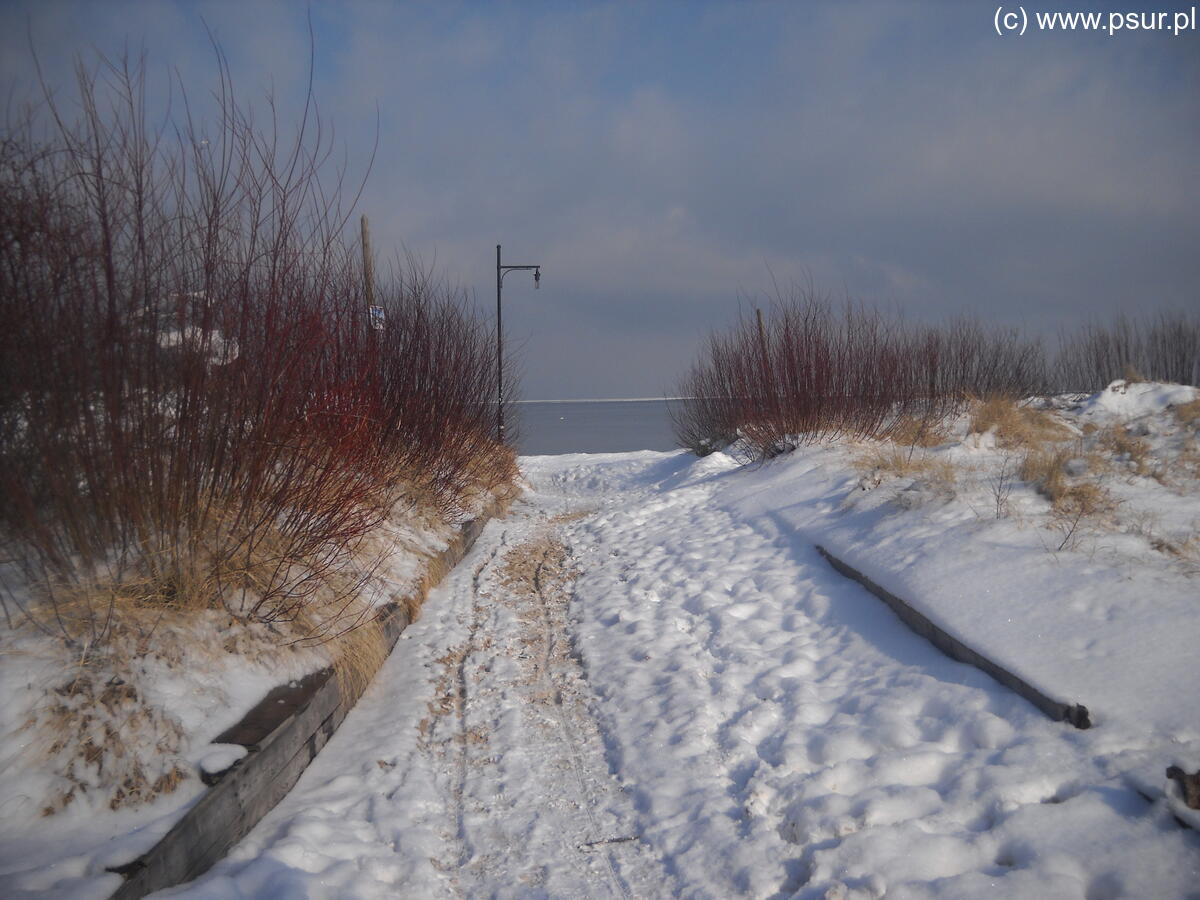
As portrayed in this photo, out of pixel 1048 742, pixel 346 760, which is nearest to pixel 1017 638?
pixel 1048 742

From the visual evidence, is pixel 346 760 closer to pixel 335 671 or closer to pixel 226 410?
pixel 335 671

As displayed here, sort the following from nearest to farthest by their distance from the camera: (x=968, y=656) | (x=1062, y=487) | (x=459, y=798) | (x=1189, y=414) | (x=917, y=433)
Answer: (x=459, y=798), (x=968, y=656), (x=1062, y=487), (x=1189, y=414), (x=917, y=433)

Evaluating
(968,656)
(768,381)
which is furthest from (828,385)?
(968,656)

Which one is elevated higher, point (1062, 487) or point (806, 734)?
point (1062, 487)

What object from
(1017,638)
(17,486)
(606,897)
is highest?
(17,486)

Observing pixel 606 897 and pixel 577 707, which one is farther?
pixel 577 707

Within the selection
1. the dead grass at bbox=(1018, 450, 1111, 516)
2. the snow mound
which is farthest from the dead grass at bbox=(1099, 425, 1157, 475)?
the snow mound

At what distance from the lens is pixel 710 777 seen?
2.85m

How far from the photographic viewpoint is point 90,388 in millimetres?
2641

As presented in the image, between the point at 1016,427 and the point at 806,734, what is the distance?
5.78 m

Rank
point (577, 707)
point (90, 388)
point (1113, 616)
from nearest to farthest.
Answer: point (90, 388), point (1113, 616), point (577, 707)

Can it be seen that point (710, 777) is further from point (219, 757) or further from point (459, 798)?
point (219, 757)

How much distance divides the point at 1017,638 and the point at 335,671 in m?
2.98

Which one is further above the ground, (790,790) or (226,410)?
(226,410)
